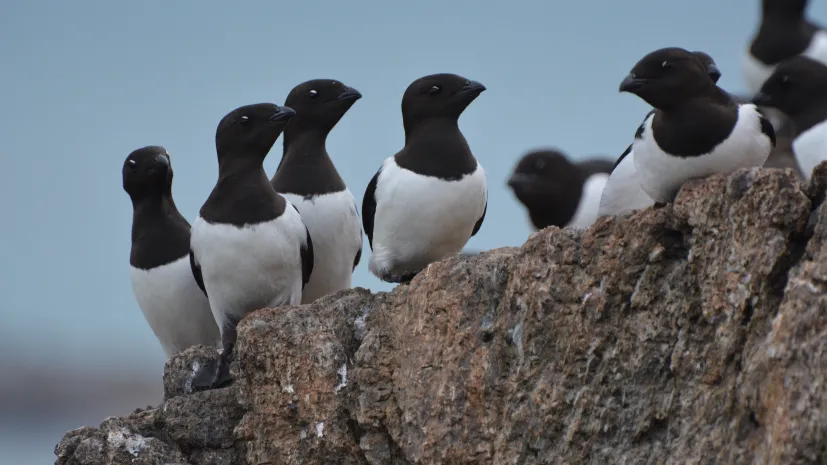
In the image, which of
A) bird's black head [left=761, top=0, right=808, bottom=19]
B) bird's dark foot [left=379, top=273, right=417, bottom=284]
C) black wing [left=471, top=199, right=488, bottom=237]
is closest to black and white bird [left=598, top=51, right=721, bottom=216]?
black wing [left=471, top=199, right=488, bottom=237]

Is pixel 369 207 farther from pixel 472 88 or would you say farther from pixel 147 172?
pixel 147 172

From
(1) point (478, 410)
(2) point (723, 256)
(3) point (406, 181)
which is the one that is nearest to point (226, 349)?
(3) point (406, 181)

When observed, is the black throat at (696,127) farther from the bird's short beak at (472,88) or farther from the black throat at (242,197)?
the black throat at (242,197)

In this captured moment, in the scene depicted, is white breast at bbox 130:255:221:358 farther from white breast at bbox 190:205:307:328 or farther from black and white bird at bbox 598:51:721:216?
black and white bird at bbox 598:51:721:216

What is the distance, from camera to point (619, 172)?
8961 mm

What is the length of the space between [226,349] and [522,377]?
2.47m

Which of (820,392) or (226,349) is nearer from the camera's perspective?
(820,392)

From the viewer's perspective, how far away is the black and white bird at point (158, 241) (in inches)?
372

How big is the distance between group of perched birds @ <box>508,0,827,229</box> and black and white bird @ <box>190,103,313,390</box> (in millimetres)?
2179

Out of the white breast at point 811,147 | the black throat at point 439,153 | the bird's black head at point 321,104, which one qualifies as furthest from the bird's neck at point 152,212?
the white breast at point 811,147

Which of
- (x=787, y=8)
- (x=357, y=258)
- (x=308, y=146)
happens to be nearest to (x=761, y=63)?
(x=787, y=8)

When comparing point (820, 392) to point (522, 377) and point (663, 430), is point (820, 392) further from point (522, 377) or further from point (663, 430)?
point (522, 377)

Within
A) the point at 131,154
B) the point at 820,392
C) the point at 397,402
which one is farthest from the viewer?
the point at 131,154

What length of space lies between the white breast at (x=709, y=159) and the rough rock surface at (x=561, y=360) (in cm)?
47
